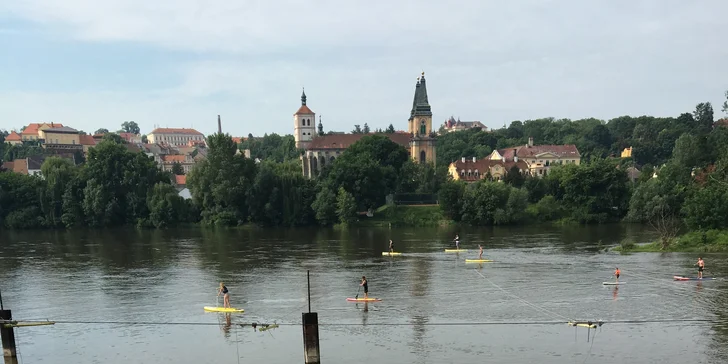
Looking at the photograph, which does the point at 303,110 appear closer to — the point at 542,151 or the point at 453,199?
the point at 542,151

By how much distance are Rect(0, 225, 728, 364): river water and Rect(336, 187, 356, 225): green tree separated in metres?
27.1

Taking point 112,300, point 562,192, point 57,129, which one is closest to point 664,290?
point 112,300

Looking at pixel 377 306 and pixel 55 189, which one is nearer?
pixel 377 306

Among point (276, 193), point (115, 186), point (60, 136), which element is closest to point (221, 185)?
point (276, 193)

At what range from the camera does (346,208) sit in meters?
83.9

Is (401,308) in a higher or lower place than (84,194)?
lower

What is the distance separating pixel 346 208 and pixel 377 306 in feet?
170

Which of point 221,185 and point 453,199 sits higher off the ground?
point 221,185

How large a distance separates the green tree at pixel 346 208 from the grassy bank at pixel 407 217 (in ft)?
5.53

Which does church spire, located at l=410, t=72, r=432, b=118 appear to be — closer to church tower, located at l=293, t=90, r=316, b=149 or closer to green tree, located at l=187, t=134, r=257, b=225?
church tower, located at l=293, t=90, r=316, b=149

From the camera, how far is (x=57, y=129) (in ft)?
594

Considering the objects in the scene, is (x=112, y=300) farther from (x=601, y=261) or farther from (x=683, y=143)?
(x=683, y=143)

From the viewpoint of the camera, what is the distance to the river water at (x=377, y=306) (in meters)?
25.4

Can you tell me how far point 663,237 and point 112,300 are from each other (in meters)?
40.2
